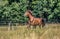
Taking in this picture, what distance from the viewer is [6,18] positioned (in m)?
38.3

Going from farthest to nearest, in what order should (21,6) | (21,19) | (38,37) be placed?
1. (21,6)
2. (21,19)
3. (38,37)

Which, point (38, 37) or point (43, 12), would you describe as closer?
point (38, 37)

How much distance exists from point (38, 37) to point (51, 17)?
30.4 m

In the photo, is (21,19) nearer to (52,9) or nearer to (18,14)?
(18,14)

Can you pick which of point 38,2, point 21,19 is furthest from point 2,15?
point 38,2

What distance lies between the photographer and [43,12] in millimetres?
39281

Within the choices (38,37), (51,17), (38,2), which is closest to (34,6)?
(38,2)

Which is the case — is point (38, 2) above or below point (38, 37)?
below

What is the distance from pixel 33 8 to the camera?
3975 cm

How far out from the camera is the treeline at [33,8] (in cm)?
3806

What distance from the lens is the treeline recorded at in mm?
38062

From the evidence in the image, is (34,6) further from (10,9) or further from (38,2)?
(10,9)

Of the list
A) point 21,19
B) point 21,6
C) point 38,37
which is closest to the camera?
point 38,37

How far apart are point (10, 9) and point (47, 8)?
5.52 metres
